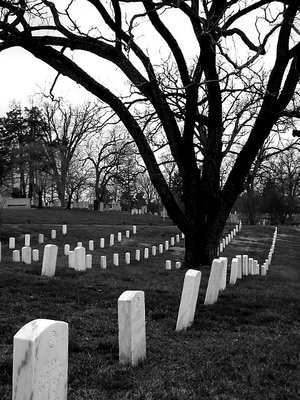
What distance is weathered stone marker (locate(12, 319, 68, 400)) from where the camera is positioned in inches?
115

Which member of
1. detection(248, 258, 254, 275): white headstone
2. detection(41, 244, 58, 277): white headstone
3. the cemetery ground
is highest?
detection(41, 244, 58, 277): white headstone

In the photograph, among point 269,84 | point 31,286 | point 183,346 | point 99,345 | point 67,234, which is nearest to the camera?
point 99,345

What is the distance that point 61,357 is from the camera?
3.23 metres

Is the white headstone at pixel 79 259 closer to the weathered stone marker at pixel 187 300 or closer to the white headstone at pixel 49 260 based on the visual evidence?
the white headstone at pixel 49 260

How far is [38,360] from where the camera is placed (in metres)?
2.96

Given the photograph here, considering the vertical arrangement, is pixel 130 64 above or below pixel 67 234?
above

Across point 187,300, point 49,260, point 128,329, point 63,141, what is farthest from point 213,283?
point 63,141

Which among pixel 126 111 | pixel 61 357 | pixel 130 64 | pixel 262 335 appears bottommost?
pixel 262 335

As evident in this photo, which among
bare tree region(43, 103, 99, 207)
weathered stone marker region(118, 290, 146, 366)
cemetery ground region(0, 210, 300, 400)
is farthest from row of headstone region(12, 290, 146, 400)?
bare tree region(43, 103, 99, 207)

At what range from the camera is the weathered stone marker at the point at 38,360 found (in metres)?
2.92

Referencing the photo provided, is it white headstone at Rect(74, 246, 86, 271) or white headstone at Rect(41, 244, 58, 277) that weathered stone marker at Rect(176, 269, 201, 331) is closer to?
white headstone at Rect(41, 244, 58, 277)

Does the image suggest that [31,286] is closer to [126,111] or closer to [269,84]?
[126,111]

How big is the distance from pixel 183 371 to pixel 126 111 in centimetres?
863

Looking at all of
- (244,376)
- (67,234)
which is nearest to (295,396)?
(244,376)
